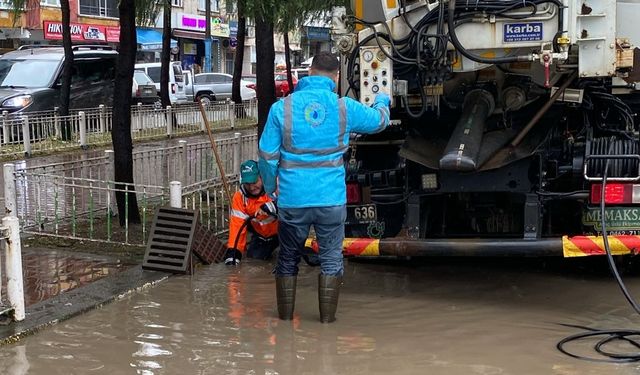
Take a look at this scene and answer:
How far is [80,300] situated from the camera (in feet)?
20.3

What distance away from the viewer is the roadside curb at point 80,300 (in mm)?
5449

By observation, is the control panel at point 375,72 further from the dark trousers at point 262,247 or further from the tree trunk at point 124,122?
the tree trunk at point 124,122

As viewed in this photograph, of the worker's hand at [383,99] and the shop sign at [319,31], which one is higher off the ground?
the shop sign at [319,31]

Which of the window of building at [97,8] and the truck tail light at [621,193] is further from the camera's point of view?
the window of building at [97,8]

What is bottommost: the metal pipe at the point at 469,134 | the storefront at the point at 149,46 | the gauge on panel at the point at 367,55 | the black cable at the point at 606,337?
the black cable at the point at 606,337

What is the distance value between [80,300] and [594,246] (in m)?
3.68

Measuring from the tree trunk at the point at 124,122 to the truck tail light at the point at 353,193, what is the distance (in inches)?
109

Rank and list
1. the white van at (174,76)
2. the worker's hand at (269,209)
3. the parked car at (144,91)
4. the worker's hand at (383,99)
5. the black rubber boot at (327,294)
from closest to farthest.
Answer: the black rubber boot at (327,294)
the worker's hand at (383,99)
the worker's hand at (269,209)
the parked car at (144,91)
the white van at (174,76)

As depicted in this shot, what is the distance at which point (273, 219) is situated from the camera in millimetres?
7652

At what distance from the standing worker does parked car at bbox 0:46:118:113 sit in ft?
42.9

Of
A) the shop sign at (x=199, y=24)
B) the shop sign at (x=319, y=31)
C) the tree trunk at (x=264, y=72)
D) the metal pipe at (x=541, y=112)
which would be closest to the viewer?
the metal pipe at (x=541, y=112)

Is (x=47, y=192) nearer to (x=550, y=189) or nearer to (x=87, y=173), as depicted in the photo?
(x=87, y=173)

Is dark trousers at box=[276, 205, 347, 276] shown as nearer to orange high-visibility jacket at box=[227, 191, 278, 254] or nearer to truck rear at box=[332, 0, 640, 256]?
truck rear at box=[332, 0, 640, 256]

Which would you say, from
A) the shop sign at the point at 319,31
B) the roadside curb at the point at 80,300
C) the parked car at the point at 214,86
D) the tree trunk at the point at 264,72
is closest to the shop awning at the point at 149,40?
the parked car at the point at 214,86
